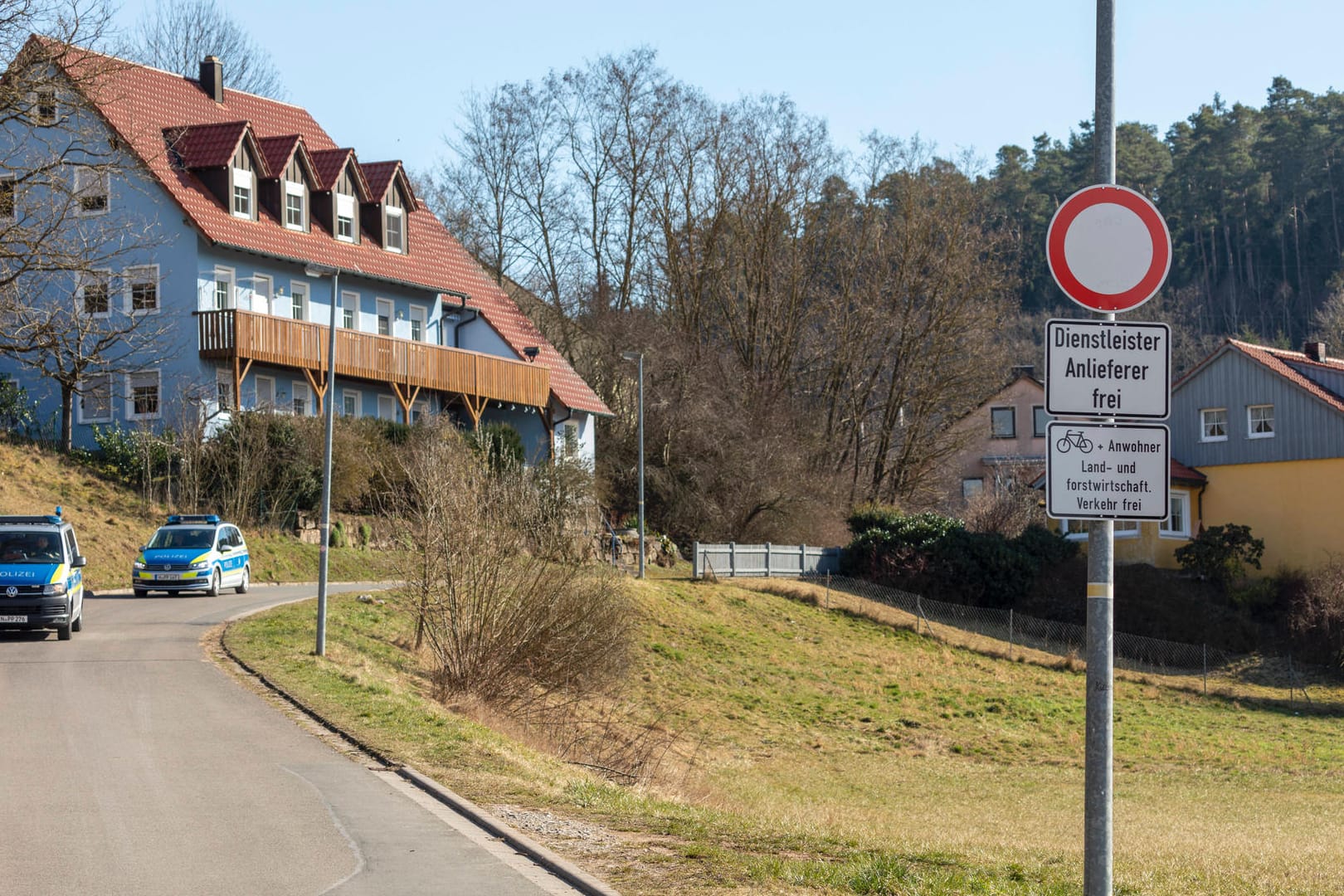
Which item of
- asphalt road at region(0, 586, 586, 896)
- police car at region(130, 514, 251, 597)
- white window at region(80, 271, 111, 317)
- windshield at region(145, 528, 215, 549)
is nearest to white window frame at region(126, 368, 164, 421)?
white window at region(80, 271, 111, 317)

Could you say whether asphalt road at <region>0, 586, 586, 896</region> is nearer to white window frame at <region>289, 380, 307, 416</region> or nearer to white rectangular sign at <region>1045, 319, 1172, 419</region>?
white rectangular sign at <region>1045, 319, 1172, 419</region>

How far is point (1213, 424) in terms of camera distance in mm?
53719

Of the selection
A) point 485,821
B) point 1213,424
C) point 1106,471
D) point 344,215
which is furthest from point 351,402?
point 1106,471

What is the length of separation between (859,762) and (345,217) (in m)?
30.5

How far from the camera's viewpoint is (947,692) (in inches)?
1384

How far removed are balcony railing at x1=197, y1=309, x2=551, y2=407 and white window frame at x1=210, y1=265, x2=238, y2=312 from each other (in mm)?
1823

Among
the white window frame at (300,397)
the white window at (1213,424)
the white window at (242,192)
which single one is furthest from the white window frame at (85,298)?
the white window at (1213,424)

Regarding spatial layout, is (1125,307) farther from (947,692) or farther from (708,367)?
(708,367)

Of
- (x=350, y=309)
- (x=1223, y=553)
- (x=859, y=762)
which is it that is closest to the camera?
(x=859, y=762)

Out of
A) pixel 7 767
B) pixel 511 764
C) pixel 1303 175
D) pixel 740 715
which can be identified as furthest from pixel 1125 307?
pixel 1303 175

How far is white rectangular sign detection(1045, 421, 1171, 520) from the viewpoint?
6.86 metres

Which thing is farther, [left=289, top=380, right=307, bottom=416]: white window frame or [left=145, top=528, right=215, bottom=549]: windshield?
[left=289, top=380, right=307, bottom=416]: white window frame

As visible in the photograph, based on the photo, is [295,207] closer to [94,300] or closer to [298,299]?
[298,299]

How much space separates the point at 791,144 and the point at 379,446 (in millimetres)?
25048
